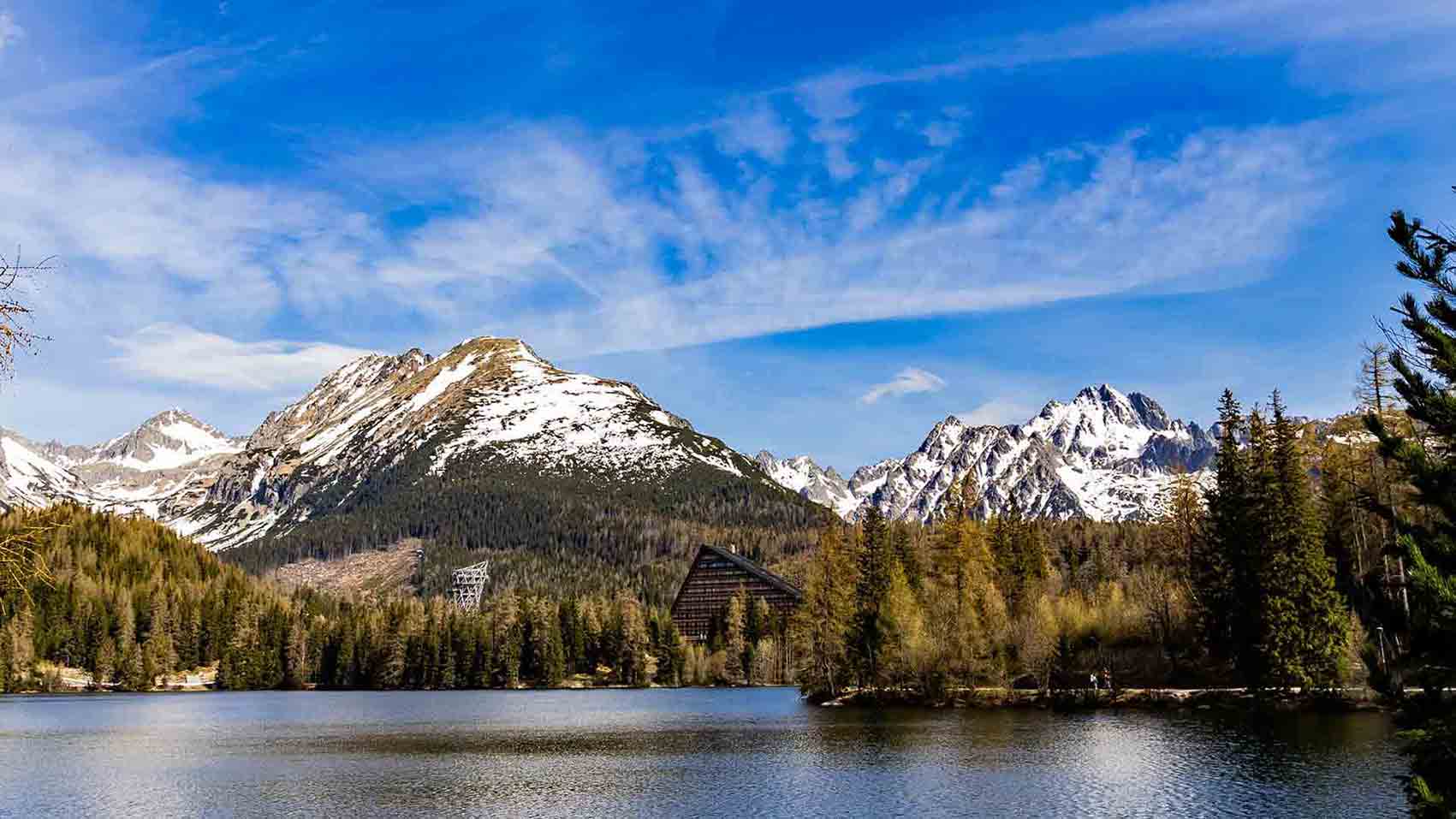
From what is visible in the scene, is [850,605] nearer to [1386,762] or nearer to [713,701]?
[713,701]

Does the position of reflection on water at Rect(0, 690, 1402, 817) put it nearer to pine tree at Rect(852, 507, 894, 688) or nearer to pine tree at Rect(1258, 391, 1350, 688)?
pine tree at Rect(1258, 391, 1350, 688)

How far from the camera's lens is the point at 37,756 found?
81.2 m

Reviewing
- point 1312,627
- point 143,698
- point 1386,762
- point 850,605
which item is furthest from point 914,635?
point 143,698

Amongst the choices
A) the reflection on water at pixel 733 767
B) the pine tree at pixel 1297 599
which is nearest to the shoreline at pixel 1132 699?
the pine tree at pixel 1297 599

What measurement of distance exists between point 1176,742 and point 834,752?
21.9 meters

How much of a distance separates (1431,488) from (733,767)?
5064 centimetres

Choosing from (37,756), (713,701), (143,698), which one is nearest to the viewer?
(37,756)

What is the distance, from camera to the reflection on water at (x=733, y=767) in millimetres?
54312

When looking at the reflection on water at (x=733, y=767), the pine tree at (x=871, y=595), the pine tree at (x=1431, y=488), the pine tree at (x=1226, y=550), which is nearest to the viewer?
the pine tree at (x=1431, y=488)

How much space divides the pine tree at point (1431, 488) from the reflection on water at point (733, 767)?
925 inches

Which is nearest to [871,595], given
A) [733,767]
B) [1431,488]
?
[733,767]

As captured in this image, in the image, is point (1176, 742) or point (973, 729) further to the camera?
point (973, 729)

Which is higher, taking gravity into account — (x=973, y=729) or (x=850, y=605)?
(x=850, y=605)

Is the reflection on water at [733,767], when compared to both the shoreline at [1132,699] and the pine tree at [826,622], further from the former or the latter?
the pine tree at [826,622]
